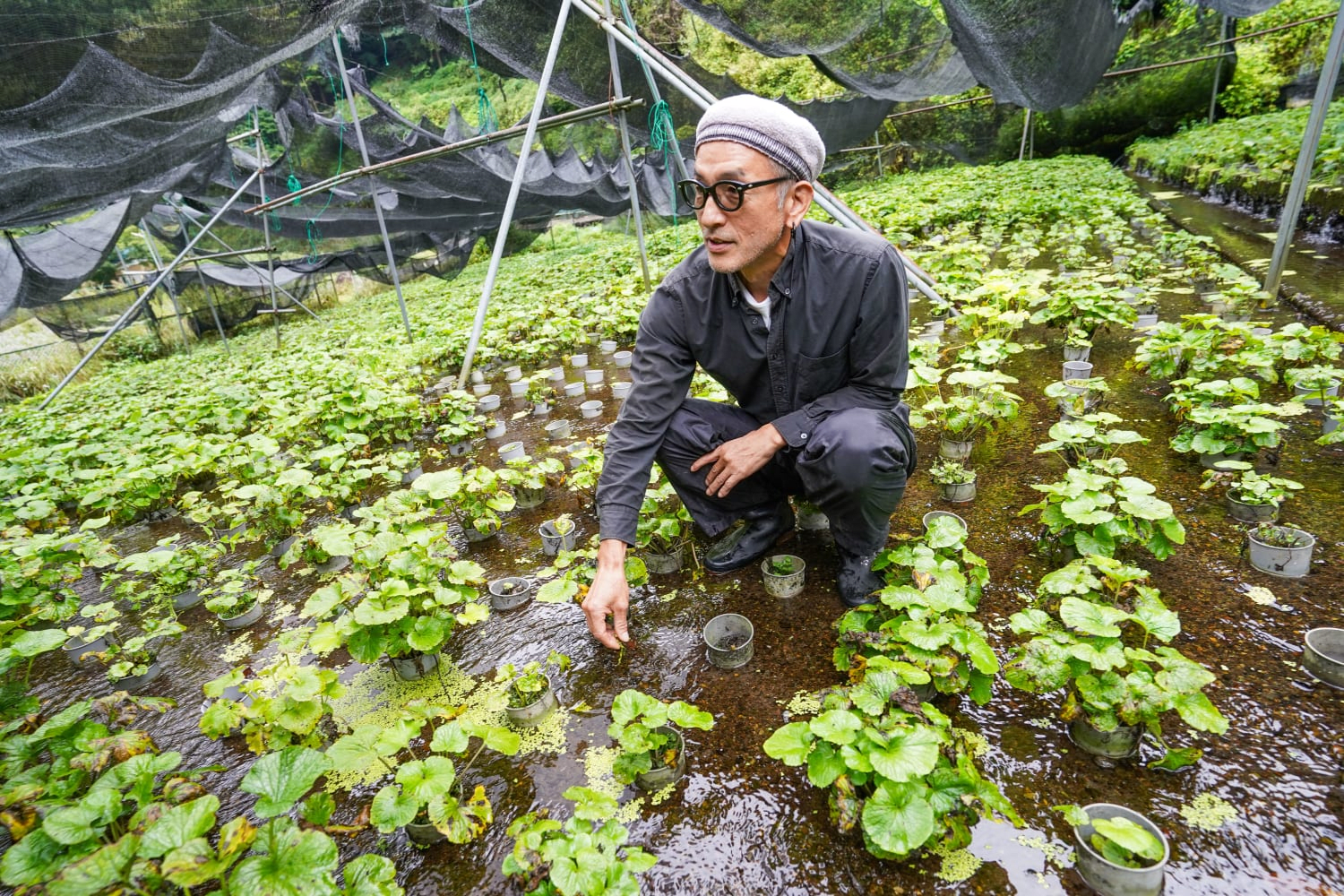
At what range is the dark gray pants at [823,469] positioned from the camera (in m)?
1.65

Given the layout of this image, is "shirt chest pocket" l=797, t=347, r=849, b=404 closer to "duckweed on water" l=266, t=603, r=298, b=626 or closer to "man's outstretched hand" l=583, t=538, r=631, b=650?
"man's outstretched hand" l=583, t=538, r=631, b=650

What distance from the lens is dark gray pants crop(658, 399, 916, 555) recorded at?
165cm

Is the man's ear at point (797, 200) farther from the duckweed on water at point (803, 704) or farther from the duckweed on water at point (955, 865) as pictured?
the duckweed on water at point (955, 865)

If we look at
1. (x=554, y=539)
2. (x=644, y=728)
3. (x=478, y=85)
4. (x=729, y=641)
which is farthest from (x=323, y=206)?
(x=644, y=728)

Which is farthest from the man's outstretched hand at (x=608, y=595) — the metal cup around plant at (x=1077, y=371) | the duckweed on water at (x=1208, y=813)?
the metal cup around plant at (x=1077, y=371)

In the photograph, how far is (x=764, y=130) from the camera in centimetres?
154

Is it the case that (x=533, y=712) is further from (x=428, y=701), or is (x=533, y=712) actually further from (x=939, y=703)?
(x=939, y=703)

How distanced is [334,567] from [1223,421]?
11.2 ft

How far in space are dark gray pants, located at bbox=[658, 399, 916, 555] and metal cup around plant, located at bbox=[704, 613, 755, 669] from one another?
38cm

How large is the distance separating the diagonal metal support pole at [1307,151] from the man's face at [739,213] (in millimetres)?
3023

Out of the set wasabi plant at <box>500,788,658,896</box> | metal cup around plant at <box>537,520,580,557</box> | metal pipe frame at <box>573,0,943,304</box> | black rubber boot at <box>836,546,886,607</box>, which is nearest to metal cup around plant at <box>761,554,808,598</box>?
black rubber boot at <box>836,546,886,607</box>

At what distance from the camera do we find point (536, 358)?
5.17 metres

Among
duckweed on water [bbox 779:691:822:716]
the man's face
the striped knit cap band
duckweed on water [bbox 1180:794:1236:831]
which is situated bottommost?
duckweed on water [bbox 779:691:822:716]

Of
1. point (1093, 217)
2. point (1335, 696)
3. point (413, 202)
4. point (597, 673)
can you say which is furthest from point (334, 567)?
point (413, 202)
